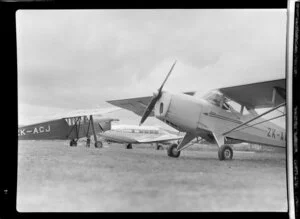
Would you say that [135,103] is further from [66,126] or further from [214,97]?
[66,126]

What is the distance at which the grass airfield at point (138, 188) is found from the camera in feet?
11.6

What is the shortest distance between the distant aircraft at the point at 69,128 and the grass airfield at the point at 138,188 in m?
0.18

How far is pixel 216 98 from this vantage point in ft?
18.9

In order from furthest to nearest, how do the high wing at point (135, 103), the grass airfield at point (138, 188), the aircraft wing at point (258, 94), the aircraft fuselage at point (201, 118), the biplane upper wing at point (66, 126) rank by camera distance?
the aircraft fuselage at point (201, 118)
the high wing at point (135, 103)
the aircraft wing at point (258, 94)
the biplane upper wing at point (66, 126)
the grass airfield at point (138, 188)

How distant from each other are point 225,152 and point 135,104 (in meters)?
1.44

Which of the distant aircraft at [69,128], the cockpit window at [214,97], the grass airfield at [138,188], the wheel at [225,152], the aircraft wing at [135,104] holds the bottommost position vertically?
the grass airfield at [138,188]

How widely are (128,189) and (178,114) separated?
2.68 metres

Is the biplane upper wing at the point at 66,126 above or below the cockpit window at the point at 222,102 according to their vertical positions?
below

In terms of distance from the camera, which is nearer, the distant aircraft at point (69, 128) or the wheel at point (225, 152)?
the distant aircraft at point (69, 128)

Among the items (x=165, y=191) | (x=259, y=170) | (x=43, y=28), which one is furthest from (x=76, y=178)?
(x=259, y=170)

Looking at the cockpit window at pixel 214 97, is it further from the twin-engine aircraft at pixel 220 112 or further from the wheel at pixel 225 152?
the wheel at pixel 225 152

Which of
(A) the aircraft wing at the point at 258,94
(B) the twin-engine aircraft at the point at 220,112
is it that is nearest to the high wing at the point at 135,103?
(B) the twin-engine aircraft at the point at 220,112

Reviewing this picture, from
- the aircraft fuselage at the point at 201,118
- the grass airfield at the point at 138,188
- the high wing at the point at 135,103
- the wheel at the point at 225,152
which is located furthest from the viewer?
the aircraft fuselage at the point at 201,118

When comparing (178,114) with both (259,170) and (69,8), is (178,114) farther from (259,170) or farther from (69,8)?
(69,8)
